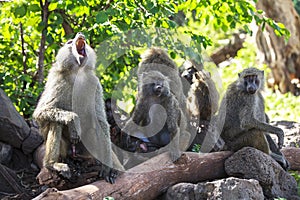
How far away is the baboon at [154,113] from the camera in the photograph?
207 inches

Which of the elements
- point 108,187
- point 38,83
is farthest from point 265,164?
point 38,83

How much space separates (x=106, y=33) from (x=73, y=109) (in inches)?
48.9

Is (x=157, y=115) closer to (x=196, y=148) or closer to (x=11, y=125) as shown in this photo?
(x=196, y=148)

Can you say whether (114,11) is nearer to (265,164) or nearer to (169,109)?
(169,109)

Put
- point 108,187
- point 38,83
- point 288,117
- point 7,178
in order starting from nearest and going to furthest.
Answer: point 108,187, point 7,178, point 38,83, point 288,117

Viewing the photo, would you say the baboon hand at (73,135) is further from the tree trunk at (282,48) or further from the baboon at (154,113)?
the tree trunk at (282,48)

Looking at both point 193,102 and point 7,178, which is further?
point 193,102

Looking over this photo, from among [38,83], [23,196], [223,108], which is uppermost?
[38,83]

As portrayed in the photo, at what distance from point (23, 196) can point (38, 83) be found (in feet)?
5.97

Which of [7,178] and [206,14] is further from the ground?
[206,14]

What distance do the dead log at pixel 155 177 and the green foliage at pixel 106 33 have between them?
1330 mm

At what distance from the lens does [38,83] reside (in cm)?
621

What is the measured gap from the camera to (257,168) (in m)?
4.64

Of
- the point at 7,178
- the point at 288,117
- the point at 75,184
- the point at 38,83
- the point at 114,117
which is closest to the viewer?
the point at 75,184
